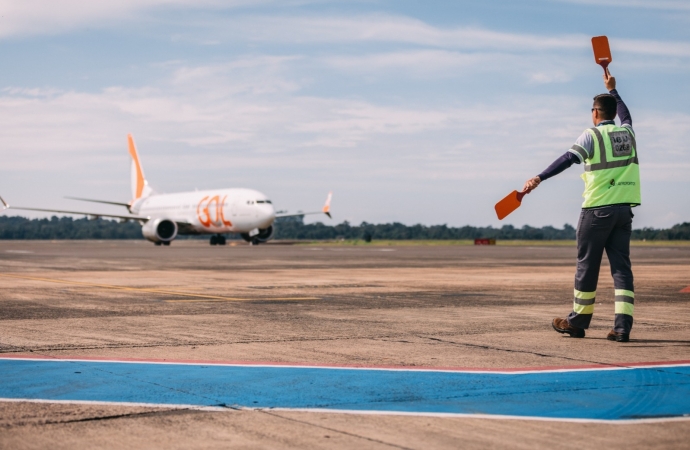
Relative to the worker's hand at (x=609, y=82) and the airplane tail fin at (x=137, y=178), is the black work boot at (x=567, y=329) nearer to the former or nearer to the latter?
the worker's hand at (x=609, y=82)

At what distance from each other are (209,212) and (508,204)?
5179 cm

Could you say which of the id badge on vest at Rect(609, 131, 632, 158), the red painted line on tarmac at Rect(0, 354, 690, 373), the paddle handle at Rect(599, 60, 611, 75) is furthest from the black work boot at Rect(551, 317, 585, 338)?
the paddle handle at Rect(599, 60, 611, 75)

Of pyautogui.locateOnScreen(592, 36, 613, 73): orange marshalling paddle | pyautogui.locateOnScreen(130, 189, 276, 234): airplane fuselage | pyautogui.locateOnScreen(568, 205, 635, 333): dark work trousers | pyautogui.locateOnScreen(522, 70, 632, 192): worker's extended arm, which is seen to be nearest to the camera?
pyautogui.locateOnScreen(522, 70, 632, 192): worker's extended arm

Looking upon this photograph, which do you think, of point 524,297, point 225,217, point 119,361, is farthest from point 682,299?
point 225,217

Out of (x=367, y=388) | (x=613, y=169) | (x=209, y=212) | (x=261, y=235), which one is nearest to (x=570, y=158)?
(x=613, y=169)

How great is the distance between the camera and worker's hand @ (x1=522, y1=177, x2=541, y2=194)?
8.15 metres

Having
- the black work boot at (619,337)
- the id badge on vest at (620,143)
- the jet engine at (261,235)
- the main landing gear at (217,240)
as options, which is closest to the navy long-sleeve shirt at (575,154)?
the id badge on vest at (620,143)

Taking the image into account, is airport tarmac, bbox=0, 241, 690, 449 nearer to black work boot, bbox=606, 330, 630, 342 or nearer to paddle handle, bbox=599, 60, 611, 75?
black work boot, bbox=606, 330, 630, 342

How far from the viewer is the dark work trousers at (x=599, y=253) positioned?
27.1 feet

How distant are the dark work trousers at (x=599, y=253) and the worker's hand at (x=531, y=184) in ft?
2.17

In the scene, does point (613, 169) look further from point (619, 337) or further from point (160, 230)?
point (160, 230)

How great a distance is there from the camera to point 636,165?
332 inches

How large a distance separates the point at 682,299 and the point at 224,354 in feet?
27.4

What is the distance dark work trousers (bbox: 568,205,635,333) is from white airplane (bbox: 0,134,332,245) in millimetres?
47761
